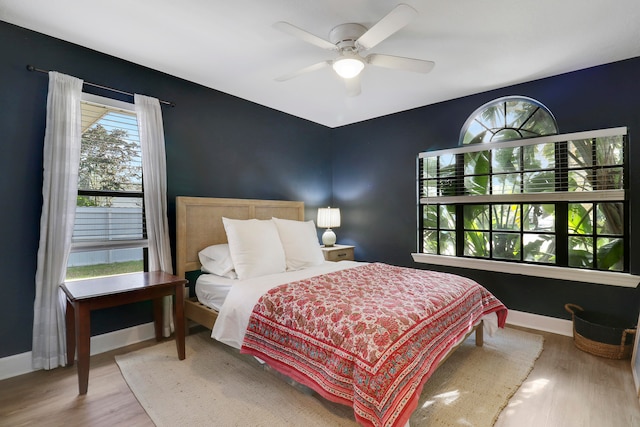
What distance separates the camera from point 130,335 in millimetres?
2693

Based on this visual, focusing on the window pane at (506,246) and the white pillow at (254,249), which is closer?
the white pillow at (254,249)

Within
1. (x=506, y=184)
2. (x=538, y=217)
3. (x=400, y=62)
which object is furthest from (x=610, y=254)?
(x=400, y=62)

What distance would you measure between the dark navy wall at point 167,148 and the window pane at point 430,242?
1.65m

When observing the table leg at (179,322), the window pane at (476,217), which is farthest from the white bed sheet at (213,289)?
the window pane at (476,217)

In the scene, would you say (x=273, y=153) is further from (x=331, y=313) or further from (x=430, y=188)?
(x=331, y=313)

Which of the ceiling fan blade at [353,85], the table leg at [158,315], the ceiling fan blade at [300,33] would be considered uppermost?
the ceiling fan blade at [300,33]

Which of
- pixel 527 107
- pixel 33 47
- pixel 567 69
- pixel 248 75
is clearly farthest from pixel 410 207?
pixel 33 47

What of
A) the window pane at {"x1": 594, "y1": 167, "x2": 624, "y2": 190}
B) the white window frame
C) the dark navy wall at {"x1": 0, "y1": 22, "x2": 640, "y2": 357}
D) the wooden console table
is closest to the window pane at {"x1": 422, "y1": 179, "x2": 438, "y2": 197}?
the dark navy wall at {"x1": 0, "y1": 22, "x2": 640, "y2": 357}

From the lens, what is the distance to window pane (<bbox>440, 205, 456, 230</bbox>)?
145 inches

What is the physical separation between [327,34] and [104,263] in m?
2.66

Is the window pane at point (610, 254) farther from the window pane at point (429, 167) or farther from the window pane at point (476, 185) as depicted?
the window pane at point (429, 167)

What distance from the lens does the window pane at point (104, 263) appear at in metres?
2.47

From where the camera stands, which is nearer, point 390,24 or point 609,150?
point 390,24

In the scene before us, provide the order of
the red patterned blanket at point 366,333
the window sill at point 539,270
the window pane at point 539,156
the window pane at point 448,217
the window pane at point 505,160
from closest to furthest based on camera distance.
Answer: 1. the red patterned blanket at point 366,333
2. the window sill at point 539,270
3. the window pane at point 539,156
4. the window pane at point 505,160
5. the window pane at point 448,217
